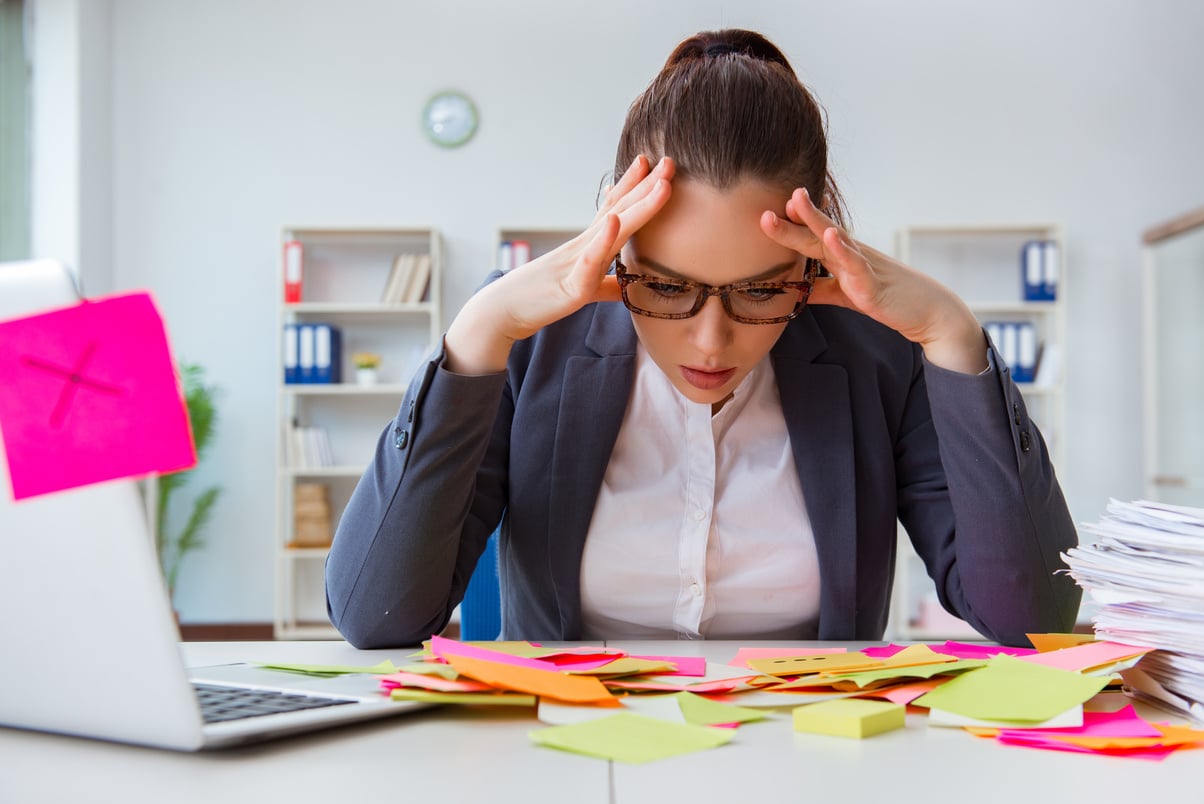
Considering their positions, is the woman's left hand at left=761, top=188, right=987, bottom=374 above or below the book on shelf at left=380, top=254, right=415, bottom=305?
below

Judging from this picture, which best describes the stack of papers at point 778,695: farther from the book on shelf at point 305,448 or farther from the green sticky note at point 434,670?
the book on shelf at point 305,448

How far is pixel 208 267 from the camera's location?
16.1 ft

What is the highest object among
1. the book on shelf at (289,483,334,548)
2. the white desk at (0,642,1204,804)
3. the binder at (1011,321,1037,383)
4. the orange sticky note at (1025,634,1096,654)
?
the binder at (1011,321,1037,383)

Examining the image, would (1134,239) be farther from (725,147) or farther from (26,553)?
(26,553)

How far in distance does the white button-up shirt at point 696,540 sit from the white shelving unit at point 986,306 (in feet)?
11.0

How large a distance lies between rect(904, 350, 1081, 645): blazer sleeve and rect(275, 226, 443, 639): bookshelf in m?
3.64

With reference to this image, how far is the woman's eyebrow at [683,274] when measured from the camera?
1.10m

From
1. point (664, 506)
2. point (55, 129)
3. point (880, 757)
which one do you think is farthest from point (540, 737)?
point (55, 129)

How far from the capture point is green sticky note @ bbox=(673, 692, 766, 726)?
0.73 meters

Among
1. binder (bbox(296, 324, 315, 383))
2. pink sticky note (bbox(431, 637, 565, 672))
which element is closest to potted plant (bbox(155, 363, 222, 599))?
binder (bbox(296, 324, 315, 383))

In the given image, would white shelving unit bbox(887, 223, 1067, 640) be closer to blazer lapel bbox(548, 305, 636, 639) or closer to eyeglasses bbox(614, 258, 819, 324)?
blazer lapel bbox(548, 305, 636, 639)

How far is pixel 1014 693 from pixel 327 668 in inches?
22.9

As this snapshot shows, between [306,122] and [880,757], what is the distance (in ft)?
15.8

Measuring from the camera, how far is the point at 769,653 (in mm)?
1018
